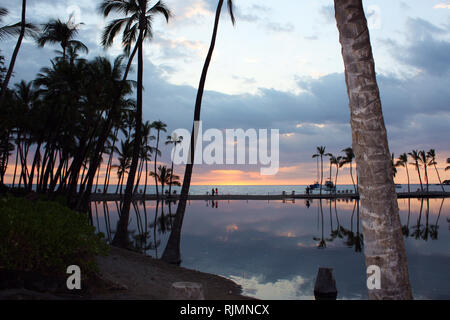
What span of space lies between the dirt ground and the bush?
2.80ft

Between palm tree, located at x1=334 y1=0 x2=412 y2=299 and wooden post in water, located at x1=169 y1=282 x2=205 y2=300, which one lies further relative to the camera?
wooden post in water, located at x1=169 y1=282 x2=205 y2=300

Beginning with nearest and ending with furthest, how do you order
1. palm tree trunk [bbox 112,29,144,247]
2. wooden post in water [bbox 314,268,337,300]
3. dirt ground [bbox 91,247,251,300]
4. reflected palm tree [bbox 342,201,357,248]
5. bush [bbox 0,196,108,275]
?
1. bush [bbox 0,196,108,275]
2. dirt ground [bbox 91,247,251,300]
3. wooden post in water [bbox 314,268,337,300]
4. palm tree trunk [bbox 112,29,144,247]
5. reflected palm tree [bbox 342,201,357,248]

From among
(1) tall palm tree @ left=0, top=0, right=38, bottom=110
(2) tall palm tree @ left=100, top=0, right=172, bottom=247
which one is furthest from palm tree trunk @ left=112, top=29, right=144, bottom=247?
(1) tall palm tree @ left=0, top=0, right=38, bottom=110

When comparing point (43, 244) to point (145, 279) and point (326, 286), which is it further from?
point (326, 286)

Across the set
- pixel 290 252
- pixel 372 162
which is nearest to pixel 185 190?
pixel 290 252

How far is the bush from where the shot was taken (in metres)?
5.77

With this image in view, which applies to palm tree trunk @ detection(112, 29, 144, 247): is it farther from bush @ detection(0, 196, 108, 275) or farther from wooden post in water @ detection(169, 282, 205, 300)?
wooden post in water @ detection(169, 282, 205, 300)

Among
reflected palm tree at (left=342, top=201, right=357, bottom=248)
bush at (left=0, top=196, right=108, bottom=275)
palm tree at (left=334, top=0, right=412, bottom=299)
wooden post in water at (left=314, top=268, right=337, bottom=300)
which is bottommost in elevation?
reflected palm tree at (left=342, top=201, right=357, bottom=248)

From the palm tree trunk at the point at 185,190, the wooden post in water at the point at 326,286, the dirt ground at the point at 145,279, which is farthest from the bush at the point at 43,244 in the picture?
the palm tree trunk at the point at 185,190

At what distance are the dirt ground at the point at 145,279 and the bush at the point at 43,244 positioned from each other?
85 cm

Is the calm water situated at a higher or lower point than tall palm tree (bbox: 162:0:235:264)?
lower

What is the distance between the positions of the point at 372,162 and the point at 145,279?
26.1 ft

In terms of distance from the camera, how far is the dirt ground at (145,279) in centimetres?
721
